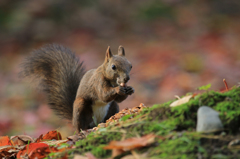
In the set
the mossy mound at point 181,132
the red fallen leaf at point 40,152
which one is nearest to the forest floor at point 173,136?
the mossy mound at point 181,132

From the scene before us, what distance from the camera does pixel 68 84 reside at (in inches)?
102

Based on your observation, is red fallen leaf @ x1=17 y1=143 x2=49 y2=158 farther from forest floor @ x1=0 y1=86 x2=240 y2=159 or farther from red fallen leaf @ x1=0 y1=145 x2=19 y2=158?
forest floor @ x1=0 y1=86 x2=240 y2=159

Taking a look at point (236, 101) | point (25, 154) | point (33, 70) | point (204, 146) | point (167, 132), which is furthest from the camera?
point (33, 70)

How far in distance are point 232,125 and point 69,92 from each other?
6.15 feet

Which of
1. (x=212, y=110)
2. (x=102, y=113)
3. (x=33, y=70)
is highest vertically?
(x=33, y=70)

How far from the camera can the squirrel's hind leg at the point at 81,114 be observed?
2293 millimetres

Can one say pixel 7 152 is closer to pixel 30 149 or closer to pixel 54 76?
pixel 30 149

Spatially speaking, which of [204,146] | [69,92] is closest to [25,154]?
[204,146]

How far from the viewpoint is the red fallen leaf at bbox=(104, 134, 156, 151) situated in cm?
84

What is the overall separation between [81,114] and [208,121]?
60.3 inches

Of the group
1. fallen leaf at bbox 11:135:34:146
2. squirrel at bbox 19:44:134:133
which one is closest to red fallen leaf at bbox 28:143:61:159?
fallen leaf at bbox 11:135:34:146

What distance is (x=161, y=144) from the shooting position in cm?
87

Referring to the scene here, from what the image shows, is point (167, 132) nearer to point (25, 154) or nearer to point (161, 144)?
point (161, 144)

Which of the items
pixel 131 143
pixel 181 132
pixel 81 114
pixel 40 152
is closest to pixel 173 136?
pixel 181 132
